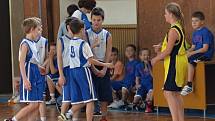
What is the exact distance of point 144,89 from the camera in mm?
11156

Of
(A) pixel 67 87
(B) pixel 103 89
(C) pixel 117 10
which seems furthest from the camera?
(C) pixel 117 10

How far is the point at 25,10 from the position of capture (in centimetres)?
1340

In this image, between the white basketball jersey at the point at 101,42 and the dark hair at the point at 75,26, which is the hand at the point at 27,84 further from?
the white basketball jersey at the point at 101,42

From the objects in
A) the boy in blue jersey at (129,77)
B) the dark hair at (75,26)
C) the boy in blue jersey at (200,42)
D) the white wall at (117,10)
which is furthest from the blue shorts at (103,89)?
the white wall at (117,10)

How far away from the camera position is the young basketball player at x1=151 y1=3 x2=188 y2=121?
7.78 m

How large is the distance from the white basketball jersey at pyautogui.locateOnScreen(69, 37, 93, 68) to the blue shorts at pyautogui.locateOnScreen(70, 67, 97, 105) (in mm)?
73

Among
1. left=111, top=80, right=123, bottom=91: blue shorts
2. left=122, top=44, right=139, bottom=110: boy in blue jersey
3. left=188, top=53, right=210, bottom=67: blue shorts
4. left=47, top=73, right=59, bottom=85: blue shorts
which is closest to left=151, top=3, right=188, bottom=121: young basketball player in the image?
left=188, top=53, right=210, bottom=67: blue shorts

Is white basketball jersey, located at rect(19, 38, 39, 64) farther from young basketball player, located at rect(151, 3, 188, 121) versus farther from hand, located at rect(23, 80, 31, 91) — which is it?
young basketball player, located at rect(151, 3, 188, 121)

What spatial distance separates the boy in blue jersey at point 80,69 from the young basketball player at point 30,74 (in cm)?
49

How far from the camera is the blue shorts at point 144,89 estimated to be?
1109 centimetres

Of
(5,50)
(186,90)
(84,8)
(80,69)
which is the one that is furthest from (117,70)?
(5,50)

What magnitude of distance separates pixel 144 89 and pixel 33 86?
3338 millimetres

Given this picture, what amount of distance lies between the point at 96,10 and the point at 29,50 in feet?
4.00

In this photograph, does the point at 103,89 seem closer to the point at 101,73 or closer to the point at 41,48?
the point at 101,73
